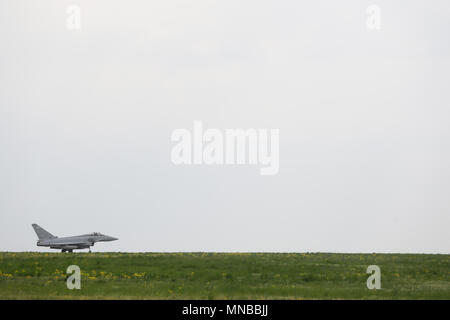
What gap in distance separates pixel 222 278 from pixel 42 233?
54753 millimetres

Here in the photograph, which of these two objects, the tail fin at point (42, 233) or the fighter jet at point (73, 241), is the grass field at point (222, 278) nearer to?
the fighter jet at point (73, 241)

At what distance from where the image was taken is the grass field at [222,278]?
3803 centimetres

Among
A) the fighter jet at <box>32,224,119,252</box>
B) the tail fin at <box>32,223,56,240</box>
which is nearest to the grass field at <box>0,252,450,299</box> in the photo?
the fighter jet at <box>32,224,119,252</box>

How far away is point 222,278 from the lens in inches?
1810

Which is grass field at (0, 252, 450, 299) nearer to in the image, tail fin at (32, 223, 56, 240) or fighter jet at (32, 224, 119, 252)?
fighter jet at (32, 224, 119, 252)

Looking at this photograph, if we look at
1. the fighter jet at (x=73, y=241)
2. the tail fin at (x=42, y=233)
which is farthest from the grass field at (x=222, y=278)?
the tail fin at (x=42, y=233)

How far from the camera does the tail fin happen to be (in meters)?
93.9

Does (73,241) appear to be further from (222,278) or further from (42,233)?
(222,278)

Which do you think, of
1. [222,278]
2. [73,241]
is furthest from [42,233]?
[222,278]

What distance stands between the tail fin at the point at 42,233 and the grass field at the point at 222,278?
37890 mm

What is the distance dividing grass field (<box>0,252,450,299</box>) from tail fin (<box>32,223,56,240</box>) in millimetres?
37890

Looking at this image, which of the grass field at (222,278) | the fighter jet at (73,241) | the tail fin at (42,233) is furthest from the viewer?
the tail fin at (42,233)
